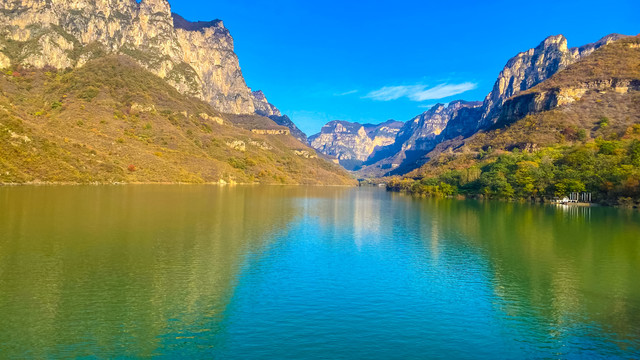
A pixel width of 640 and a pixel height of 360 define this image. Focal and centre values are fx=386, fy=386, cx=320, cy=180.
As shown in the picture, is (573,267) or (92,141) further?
(92,141)

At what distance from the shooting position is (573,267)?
36.7 meters

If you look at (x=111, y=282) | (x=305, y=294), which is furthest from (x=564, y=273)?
(x=111, y=282)

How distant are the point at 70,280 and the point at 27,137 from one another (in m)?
147

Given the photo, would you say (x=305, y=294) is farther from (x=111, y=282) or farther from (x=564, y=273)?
(x=564, y=273)

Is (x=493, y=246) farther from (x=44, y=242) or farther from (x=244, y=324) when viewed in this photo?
(x=44, y=242)

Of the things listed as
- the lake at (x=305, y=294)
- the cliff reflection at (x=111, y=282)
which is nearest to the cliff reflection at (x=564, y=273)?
the lake at (x=305, y=294)

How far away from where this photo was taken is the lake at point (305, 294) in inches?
743

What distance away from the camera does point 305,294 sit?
27109 mm

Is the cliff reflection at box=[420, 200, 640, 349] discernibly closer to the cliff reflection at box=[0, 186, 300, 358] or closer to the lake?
the lake

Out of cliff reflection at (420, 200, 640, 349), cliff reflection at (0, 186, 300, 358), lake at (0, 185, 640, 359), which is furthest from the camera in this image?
cliff reflection at (420, 200, 640, 349)

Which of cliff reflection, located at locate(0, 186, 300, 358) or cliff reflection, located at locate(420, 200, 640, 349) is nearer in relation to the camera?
cliff reflection, located at locate(0, 186, 300, 358)

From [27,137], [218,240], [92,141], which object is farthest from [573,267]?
[92,141]

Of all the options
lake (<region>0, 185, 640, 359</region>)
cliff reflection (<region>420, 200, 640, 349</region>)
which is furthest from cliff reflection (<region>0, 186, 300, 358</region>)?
cliff reflection (<region>420, 200, 640, 349</region>)

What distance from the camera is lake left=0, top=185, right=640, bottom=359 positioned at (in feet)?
61.9
